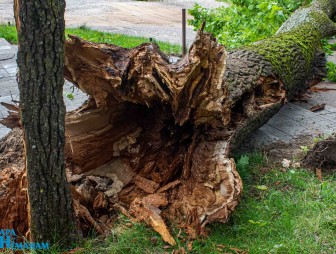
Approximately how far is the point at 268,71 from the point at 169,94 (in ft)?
4.92

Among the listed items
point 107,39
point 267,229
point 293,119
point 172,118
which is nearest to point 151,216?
point 267,229

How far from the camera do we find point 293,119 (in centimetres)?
511

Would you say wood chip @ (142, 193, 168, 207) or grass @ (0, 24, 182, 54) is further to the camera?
grass @ (0, 24, 182, 54)

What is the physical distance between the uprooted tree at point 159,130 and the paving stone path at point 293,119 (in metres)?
0.44

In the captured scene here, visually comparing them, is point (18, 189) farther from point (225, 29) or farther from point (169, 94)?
point (225, 29)

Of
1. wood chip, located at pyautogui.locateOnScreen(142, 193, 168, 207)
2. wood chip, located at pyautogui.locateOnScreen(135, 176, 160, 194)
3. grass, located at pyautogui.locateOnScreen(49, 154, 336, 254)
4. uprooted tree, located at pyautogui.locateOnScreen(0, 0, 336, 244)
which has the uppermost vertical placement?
uprooted tree, located at pyautogui.locateOnScreen(0, 0, 336, 244)

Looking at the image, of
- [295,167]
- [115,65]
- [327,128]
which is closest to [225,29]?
[327,128]

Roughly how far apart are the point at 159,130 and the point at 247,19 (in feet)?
14.5

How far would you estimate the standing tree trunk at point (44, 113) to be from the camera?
7.61 feet

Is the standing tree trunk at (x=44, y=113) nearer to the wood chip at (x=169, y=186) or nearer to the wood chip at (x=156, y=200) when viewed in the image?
the wood chip at (x=156, y=200)

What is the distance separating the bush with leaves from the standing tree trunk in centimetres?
488

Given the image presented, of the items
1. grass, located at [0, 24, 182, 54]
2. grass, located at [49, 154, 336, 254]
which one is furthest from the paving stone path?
grass, located at [0, 24, 182, 54]

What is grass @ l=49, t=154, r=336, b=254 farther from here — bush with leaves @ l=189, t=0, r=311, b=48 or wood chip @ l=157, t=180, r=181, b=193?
bush with leaves @ l=189, t=0, r=311, b=48

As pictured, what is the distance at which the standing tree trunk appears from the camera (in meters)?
2.32
